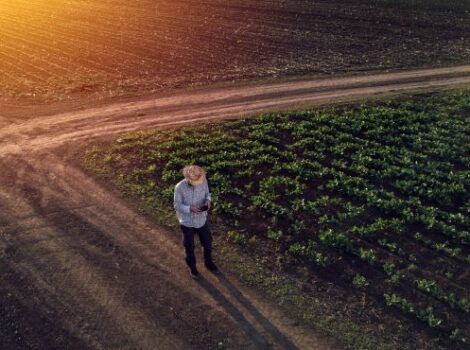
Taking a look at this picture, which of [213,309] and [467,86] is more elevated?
[467,86]

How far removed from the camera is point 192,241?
10477 mm

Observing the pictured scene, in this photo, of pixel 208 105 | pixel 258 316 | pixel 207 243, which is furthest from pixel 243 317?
pixel 208 105

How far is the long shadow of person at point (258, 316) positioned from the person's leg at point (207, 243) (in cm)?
30

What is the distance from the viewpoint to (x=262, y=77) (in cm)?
2473

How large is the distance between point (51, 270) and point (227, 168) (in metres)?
6.27

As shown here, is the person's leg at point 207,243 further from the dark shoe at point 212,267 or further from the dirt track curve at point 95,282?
the dirt track curve at point 95,282

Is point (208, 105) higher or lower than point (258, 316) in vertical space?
higher

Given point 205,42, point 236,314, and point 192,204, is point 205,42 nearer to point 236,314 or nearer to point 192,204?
point 192,204

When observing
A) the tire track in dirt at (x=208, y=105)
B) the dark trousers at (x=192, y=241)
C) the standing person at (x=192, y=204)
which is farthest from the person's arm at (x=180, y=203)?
the tire track in dirt at (x=208, y=105)

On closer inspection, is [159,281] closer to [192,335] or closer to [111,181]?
[192,335]

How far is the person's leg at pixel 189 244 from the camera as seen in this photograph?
10328 millimetres

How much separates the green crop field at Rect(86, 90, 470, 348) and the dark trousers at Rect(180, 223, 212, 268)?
1449mm

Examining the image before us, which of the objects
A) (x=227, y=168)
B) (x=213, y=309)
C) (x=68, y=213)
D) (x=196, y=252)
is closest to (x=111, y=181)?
(x=68, y=213)

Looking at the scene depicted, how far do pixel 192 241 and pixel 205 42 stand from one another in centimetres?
2294
